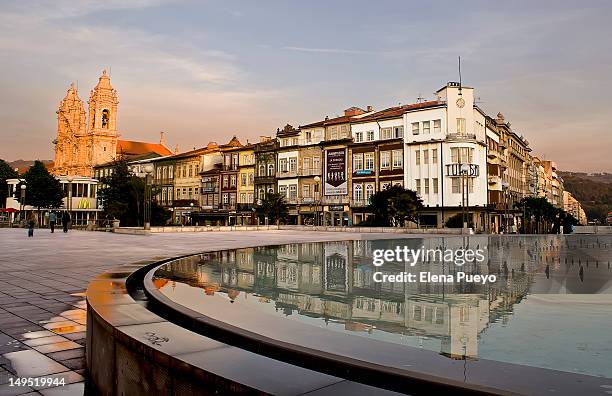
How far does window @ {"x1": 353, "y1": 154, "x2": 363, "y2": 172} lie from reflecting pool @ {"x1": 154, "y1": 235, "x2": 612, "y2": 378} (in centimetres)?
4973

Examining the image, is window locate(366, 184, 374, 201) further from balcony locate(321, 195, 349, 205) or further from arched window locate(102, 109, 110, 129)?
arched window locate(102, 109, 110, 129)

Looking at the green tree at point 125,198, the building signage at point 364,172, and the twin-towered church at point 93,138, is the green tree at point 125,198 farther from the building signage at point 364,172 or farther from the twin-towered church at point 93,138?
the twin-towered church at point 93,138

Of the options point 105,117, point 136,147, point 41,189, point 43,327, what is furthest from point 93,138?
point 43,327

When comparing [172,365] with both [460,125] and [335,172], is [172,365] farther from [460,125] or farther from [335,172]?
[335,172]

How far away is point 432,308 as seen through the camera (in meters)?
5.85

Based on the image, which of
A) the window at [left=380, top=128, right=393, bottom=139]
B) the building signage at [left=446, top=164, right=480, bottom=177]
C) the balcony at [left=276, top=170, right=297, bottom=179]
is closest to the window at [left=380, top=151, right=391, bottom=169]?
the window at [left=380, top=128, right=393, bottom=139]

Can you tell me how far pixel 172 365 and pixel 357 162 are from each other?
58.2 meters

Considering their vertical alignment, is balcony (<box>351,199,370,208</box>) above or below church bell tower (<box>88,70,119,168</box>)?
below

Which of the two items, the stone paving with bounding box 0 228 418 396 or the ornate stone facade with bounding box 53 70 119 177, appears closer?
the stone paving with bounding box 0 228 418 396

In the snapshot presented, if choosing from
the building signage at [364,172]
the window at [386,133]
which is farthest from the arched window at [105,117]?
the window at [386,133]

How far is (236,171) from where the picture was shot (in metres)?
72.1

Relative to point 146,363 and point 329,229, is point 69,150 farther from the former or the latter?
point 146,363

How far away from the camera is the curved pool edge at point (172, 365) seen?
2182 mm

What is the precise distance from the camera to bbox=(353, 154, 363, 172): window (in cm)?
5953
